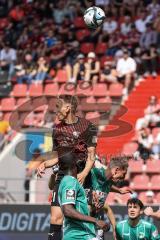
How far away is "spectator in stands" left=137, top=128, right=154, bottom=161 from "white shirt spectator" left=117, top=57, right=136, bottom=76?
8.95ft

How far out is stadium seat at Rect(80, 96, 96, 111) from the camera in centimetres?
2132

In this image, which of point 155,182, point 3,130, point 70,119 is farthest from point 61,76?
point 70,119

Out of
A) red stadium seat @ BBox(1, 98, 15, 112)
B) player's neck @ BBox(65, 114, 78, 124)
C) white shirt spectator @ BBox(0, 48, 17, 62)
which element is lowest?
player's neck @ BBox(65, 114, 78, 124)

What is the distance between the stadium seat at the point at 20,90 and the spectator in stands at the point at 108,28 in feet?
8.15

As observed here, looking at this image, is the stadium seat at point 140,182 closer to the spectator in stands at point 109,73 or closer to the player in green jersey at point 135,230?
the spectator in stands at point 109,73

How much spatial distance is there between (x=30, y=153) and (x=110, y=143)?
2148 millimetres

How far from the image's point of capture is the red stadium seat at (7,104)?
24.0 meters

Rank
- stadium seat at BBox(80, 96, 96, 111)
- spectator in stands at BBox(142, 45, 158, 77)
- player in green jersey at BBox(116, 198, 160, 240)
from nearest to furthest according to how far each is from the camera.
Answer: player in green jersey at BBox(116, 198, 160, 240) → stadium seat at BBox(80, 96, 96, 111) → spectator in stands at BBox(142, 45, 158, 77)

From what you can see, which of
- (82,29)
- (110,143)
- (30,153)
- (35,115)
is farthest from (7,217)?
(82,29)

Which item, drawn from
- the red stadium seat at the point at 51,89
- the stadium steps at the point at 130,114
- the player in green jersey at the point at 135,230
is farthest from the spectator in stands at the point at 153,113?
the player in green jersey at the point at 135,230

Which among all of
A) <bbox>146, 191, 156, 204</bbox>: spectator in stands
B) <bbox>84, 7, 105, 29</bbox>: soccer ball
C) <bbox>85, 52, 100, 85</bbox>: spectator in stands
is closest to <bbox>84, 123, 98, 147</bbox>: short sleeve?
<bbox>84, 7, 105, 29</bbox>: soccer ball

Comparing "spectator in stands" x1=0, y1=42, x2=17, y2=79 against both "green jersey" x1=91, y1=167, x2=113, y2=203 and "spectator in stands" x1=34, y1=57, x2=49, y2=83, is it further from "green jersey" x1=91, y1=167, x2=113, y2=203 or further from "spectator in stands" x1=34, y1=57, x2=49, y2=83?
"green jersey" x1=91, y1=167, x2=113, y2=203

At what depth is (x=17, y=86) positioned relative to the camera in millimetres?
24422

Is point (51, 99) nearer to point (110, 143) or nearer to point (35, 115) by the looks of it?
point (35, 115)
